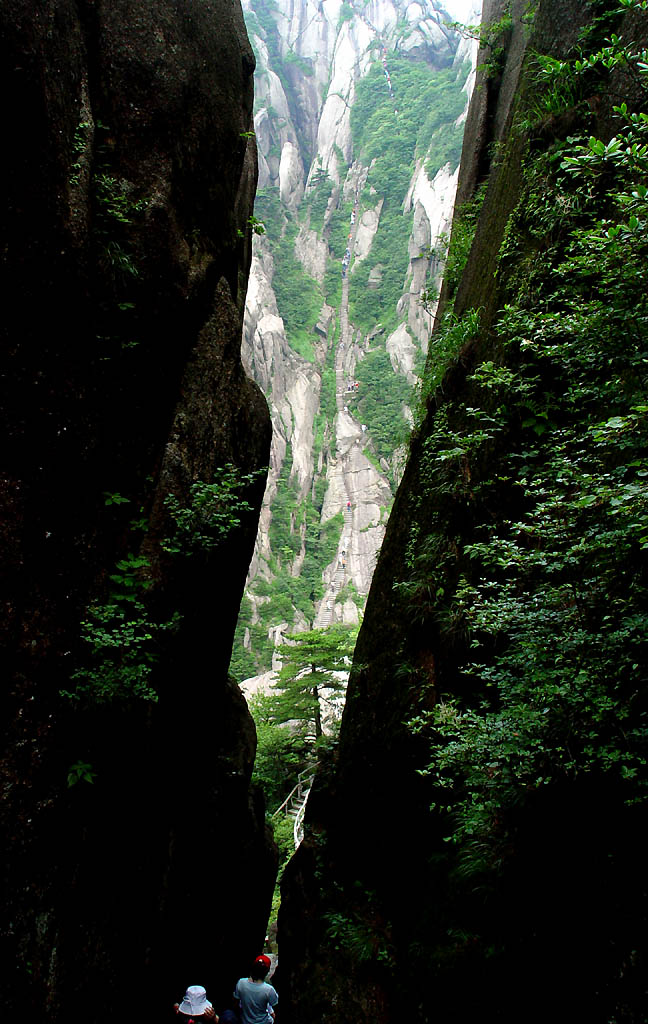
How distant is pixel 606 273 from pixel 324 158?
99.9 metres

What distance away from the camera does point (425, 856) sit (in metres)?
5.72

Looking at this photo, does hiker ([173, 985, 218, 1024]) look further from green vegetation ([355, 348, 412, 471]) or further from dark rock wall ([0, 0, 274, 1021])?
green vegetation ([355, 348, 412, 471])

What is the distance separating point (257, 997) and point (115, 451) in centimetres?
574

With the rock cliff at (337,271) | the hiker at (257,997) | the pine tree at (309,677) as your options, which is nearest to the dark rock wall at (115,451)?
the hiker at (257,997)

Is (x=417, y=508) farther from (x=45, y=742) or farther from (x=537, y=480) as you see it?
(x=45, y=742)

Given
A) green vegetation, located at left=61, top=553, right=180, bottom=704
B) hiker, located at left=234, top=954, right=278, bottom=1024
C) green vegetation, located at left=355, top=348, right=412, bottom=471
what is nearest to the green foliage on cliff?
green vegetation, located at left=61, top=553, right=180, bottom=704

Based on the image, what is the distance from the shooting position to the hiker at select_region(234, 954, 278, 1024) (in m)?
5.85

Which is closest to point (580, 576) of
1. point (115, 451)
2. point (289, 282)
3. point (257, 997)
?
point (115, 451)

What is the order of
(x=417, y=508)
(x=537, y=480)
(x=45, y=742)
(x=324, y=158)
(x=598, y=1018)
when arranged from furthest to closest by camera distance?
(x=324, y=158) < (x=417, y=508) < (x=45, y=742) < (x=537, y=480) < (x=598, y=1018)

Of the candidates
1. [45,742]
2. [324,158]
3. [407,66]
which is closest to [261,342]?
[324,158]

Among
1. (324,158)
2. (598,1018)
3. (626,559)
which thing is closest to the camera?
(598,1018)

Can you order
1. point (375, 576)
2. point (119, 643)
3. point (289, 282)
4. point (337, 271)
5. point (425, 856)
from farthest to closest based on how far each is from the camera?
point (337, 271) → point (289, 282) → point (375, 576) → point (425, 856) → point (119, 643)

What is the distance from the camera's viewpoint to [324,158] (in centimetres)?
8762

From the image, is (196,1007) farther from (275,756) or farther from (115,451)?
(275,756)
